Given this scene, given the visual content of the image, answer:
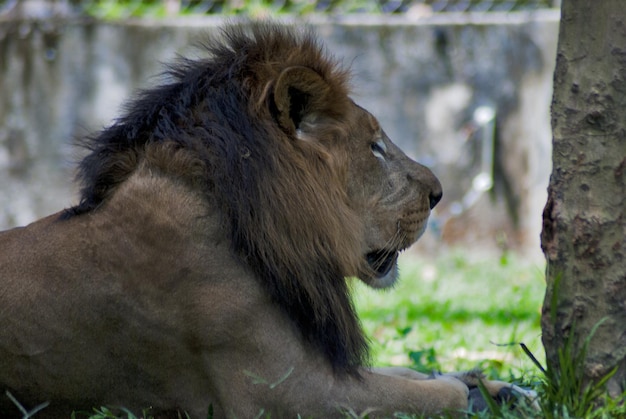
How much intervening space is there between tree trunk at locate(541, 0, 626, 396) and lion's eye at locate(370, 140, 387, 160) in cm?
62

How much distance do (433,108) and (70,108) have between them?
8.35 ft

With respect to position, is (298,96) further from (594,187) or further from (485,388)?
(485,388)

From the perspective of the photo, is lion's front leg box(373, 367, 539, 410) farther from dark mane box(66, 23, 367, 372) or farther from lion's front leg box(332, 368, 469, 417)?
dark mane box(66, 23, 367, 372)

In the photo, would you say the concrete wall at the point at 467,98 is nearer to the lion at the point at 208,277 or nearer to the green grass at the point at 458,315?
the green grass at the point at 458,315

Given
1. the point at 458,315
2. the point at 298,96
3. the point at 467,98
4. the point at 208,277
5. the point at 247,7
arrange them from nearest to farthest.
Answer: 1. the point at 208,277
2. the point at 298,96
3. the point at 458,315
4. the point at 247,7
5. the point at 467,98

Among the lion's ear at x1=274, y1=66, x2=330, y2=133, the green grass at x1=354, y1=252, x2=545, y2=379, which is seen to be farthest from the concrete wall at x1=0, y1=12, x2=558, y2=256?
the lion's ear at x1=274, y1=66, x2=330, y2=133

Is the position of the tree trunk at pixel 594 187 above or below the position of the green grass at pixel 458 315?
above

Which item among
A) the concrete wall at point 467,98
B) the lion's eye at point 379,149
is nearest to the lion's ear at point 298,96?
the lion's eye at point 379,149

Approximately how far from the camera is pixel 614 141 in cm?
255

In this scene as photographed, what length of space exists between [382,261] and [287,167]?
1.67 ft

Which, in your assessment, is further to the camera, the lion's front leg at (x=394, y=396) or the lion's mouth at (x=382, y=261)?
the lion's mouth at (x=382, y=261)

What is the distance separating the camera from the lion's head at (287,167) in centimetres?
263

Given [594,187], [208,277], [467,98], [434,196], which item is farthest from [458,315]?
[208,277]

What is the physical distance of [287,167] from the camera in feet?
8.84
